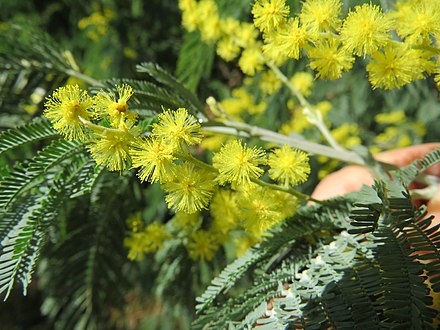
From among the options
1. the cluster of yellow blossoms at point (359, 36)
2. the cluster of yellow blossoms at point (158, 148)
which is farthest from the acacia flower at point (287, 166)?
the cluster of yellow blossoms at point (359, 36)

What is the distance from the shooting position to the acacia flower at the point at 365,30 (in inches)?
25.2

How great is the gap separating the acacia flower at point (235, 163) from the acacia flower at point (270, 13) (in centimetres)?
21

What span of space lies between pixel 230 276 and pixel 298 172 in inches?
9.1

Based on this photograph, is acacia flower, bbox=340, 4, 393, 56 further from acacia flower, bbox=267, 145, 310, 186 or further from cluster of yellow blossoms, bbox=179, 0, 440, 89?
acacia flower, bbox=267, 145, 310, 186

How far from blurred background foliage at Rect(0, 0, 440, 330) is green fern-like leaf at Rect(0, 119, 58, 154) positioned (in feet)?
0.12

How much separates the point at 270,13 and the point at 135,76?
97cm

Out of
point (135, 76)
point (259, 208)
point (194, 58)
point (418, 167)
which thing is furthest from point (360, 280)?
point (135, 76)

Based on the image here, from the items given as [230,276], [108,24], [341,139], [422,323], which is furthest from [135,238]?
[108,24]

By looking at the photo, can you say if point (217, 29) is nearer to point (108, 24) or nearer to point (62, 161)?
A: point (62, 161)

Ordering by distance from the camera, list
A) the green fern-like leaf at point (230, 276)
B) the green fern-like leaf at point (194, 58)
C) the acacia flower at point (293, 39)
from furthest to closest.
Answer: the green fern-like leaf at point (194, 58) → the green fern-like leaf at point (230, 276) → the acacia flower at point (293, 39)

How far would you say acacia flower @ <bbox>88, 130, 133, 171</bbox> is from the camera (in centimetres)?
58

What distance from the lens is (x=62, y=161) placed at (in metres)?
0.76

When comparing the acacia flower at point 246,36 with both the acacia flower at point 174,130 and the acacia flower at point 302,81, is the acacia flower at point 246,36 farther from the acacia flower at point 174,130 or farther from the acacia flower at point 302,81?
the acacia flower at point 174,130

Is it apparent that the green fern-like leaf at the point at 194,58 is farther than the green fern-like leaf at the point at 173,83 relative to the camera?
Yes
